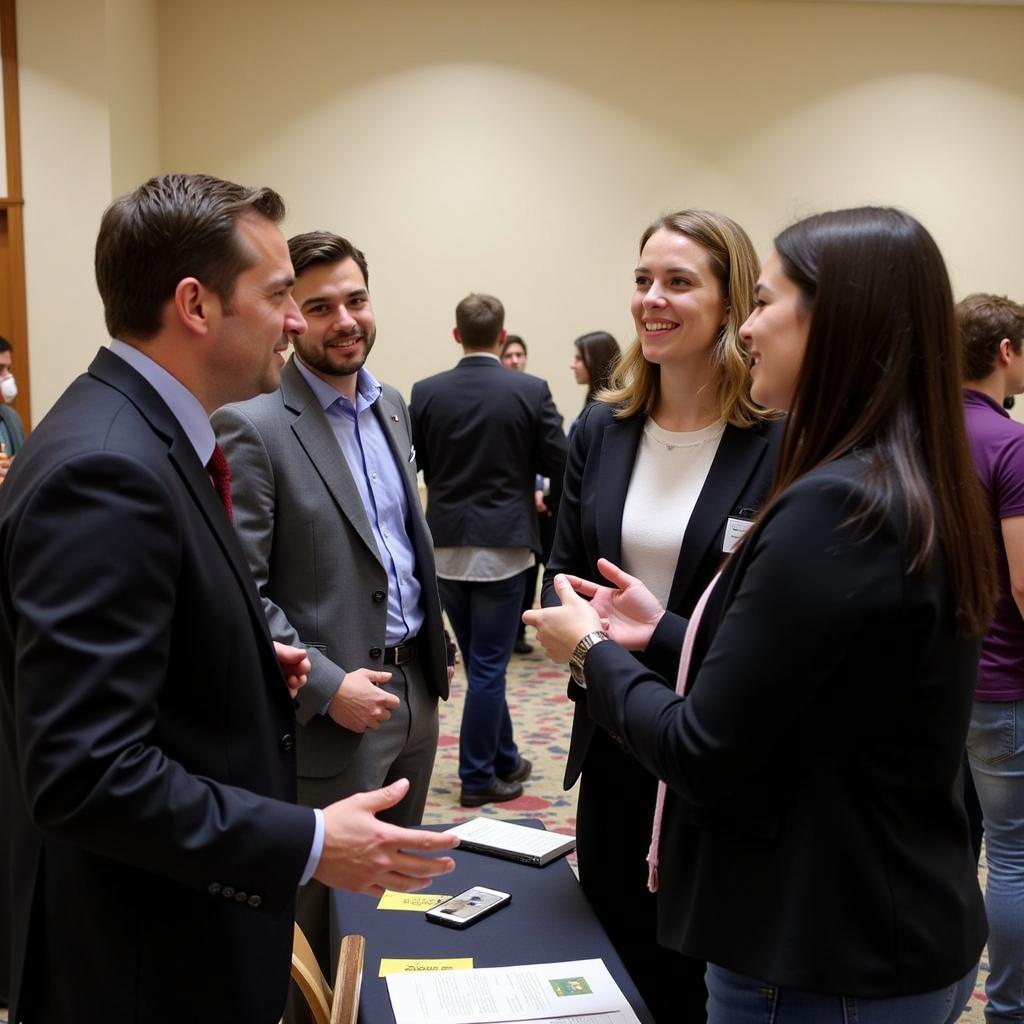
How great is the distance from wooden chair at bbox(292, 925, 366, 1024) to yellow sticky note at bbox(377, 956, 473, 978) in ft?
0.13

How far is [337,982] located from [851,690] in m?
0.80

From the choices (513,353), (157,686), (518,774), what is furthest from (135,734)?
(513,353)

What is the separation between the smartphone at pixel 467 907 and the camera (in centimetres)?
172

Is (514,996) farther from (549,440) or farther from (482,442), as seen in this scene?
(549,440)

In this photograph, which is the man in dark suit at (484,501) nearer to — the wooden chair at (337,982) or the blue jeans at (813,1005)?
the wooden chair at (337,982)

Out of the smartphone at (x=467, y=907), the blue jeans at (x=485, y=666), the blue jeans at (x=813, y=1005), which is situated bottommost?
the blue jeans at (x=485, y=666)

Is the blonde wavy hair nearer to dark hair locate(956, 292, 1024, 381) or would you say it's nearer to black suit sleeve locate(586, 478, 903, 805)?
dark hair locate(956, 292, 1024, 381)

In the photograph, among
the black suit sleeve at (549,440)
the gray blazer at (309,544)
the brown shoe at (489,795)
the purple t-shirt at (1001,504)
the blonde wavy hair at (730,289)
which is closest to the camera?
the blonde wavy hair at (730,289)

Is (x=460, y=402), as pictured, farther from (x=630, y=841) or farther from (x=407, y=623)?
(x=630, y=841)

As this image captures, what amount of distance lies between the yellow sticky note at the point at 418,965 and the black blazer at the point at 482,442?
9.65 ft

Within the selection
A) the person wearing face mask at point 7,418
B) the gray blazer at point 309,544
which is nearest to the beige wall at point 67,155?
the person wearing face mask at point 7,418

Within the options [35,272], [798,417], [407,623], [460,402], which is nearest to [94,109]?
[35,272]

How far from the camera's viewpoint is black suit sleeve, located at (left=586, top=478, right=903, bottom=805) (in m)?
1.15

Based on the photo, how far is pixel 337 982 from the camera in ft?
4.86
